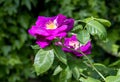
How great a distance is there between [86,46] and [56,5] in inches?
81.9

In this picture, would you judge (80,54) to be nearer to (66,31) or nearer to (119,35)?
(66,31)

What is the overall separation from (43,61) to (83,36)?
17 centimetres

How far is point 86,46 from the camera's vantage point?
1.52 m

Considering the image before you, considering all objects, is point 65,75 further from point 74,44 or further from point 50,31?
point 50,31

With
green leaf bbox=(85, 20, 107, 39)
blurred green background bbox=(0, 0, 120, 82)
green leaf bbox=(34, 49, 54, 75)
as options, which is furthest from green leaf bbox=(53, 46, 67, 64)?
blurred green background bbox=(0, 0, 120, 82)

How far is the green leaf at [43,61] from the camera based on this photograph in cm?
129

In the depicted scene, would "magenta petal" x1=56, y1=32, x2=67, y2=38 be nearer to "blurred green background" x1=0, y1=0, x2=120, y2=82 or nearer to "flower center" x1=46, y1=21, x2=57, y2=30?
"flower center" x1=46, y1=21, x2=57, y2=30

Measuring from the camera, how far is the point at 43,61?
1300 millimetres

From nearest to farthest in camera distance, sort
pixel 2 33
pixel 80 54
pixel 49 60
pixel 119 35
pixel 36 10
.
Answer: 1. pixel 49 60
2. pixel 80 54
3. pixel 2 33
4. pixel 36 10
5. pixel 119 35

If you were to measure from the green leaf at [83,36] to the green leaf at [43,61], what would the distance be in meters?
0.11

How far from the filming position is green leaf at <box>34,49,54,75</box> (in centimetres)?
129

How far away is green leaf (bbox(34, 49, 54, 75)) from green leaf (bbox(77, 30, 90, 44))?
0.11 m

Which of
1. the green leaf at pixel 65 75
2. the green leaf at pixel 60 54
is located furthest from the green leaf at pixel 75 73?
the green leaf at pixel 60 54

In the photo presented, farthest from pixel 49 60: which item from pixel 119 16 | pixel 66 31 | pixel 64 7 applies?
pixel 119 16
